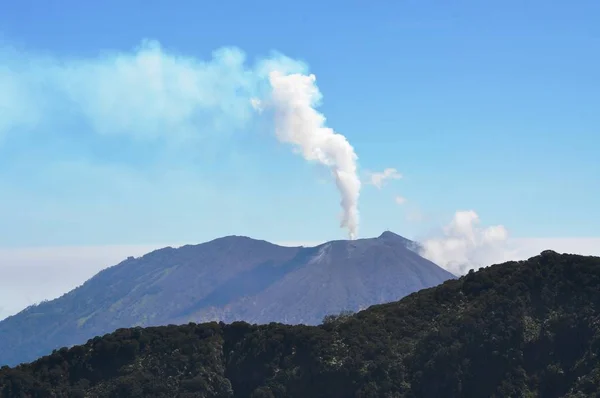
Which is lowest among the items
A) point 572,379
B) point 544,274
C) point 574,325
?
point 572,379

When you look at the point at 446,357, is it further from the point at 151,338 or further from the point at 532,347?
the point at 151,338

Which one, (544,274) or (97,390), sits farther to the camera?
(544,274)

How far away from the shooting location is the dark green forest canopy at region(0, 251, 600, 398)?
72438 millimetres

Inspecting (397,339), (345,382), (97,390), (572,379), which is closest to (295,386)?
(345,382)

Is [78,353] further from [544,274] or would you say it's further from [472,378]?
[544,274]

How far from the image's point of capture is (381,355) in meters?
75.6

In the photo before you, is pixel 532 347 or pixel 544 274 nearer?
pixel 532 347

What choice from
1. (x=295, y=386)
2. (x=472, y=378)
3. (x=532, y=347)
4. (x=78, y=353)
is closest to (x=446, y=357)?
(x=472, y=378)

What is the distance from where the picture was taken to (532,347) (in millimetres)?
74500

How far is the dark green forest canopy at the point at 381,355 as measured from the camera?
2852 inches

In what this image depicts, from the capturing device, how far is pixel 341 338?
78625 millimetres

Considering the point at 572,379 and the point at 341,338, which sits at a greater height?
the point at 341,338

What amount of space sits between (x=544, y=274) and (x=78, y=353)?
41.4m

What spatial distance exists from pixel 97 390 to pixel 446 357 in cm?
2838
